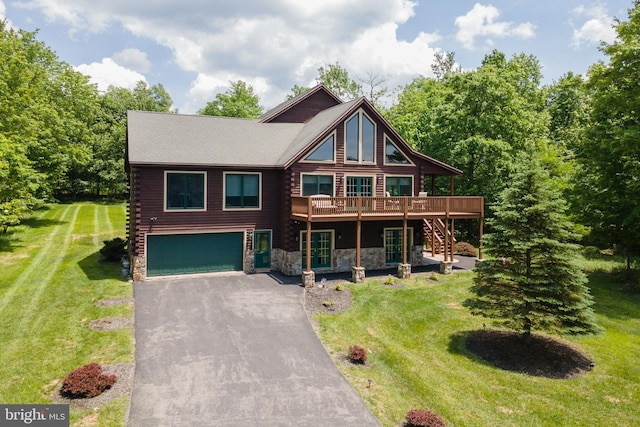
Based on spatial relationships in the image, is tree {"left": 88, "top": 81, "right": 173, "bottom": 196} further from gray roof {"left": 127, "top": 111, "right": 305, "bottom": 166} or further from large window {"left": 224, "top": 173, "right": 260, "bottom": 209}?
large window {"left": 224, "top": 173, "right": 260, "bottom": 209}

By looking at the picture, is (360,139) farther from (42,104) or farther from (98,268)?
(42,104)

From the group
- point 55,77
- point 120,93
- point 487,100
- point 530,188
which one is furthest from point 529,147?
point 120,93

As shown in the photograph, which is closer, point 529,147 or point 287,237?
point 287,237

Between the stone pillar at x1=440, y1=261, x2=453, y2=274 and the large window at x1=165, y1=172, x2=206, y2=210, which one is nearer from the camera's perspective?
the large window at x1=165, y1=172, x2=206, y2=210

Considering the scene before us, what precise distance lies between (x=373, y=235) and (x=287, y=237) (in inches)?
216

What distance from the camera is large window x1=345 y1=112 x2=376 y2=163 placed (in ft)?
76.4

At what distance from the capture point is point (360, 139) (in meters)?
23.5

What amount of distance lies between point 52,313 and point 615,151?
89.9 ft

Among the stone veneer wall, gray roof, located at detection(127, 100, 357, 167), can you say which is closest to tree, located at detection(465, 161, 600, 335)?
the stone veneer wall

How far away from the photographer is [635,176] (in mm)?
21938

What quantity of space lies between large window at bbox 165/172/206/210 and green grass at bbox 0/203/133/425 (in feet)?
15.1

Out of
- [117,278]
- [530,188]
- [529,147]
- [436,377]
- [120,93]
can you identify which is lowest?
[436,377]

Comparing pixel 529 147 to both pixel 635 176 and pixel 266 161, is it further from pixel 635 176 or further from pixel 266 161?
pixel 266 161

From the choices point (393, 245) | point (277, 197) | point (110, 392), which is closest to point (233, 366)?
point (110, 392)
